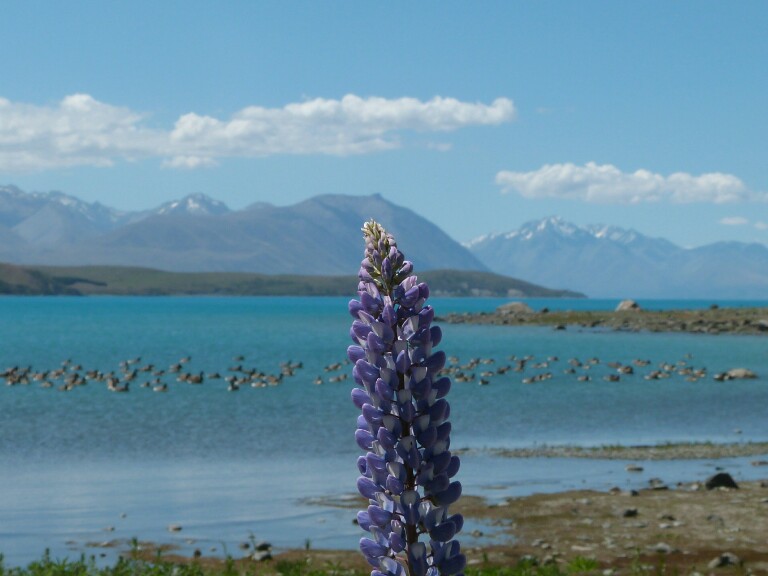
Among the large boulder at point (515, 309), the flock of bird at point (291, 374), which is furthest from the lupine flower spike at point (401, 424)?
the large boulder at point (515, 309)

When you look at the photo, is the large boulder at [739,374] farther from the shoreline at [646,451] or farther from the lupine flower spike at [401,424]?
the lupine flower spike at [401,424]

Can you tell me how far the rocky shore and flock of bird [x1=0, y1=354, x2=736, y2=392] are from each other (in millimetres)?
53532

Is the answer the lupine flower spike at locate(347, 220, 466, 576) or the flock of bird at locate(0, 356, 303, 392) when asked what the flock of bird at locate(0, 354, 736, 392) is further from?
the lupine flower spike at locate(347, 220, 466, 576)

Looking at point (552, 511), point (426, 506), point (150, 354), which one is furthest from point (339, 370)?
point (426, 506)

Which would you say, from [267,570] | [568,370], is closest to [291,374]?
[568,370]

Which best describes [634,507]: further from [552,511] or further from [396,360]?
[396,360]

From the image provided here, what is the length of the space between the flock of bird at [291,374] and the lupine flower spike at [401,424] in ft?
196

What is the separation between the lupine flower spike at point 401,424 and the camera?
518 cm

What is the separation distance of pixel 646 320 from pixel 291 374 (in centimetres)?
8913

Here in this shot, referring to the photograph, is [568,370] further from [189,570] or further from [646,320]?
[646,320]

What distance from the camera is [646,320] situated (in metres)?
152

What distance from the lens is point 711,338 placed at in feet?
402

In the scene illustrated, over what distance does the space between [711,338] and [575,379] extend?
57.2 metres

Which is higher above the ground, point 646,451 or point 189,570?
point 189,570
